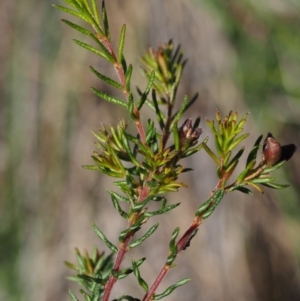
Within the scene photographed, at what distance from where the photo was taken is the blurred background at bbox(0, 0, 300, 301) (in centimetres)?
168

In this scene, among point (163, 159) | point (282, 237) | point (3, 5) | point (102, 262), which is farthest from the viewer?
point (3, 5)

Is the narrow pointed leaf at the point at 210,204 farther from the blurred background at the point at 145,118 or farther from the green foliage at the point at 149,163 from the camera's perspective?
the blurred background at the point at 145,118

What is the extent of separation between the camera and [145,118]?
1723 millimetres

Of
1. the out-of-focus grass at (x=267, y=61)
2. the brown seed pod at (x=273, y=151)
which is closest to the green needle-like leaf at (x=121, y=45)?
the brown seed pod at (x=273, y=151)

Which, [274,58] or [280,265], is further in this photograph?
[280,265]

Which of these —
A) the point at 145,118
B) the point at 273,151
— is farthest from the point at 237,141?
the point at 145,118

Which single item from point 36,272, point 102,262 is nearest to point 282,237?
point 36,272

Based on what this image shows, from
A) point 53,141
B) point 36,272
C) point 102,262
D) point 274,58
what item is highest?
point 274,58

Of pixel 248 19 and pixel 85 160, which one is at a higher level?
pixel 248 19

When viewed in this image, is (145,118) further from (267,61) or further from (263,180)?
(263,180)

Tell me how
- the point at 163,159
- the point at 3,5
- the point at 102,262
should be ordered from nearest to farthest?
the point at 163,159
the point at 102,262
the point at 3,5

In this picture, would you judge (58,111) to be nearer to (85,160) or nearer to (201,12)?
(85,160)

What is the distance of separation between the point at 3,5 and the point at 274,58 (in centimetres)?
101

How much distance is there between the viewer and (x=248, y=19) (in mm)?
1742
